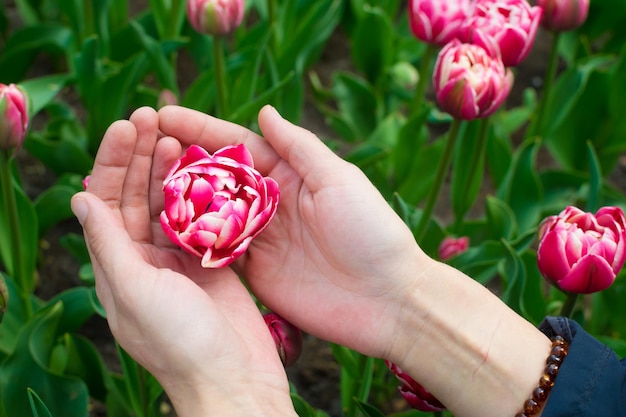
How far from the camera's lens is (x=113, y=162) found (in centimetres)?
122

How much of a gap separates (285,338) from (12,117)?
50cm

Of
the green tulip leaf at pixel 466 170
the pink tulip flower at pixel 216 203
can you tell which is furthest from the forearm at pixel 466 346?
the green tulip leaf at pixel 466 170

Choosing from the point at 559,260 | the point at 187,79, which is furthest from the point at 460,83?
the point at 187,79

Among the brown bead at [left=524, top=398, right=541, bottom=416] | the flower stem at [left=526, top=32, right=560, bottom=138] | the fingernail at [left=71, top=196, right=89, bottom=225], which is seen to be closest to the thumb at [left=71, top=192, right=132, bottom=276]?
the fingernail at [left=71, top=196, right=89, bottom=225]

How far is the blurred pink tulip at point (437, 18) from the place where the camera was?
61.8 inches

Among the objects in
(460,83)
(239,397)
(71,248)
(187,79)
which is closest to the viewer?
(239,397)

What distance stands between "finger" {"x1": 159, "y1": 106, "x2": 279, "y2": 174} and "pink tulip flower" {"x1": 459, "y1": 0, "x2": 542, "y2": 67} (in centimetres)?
43

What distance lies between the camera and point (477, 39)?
1483 millimetres

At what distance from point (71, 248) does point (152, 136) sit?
563mm

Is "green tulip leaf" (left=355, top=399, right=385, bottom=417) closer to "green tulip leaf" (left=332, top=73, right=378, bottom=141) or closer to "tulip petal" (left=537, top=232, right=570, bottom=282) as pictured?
"tulip petal" (left=537, top=232, right=570, bottom=282)

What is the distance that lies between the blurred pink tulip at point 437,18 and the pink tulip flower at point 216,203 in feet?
1.75

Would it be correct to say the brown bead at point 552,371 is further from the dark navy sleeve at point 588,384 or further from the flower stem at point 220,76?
the flower stem at point 220,76

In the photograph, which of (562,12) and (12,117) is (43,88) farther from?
(562,12)

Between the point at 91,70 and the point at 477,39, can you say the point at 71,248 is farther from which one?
the point at 477,39
